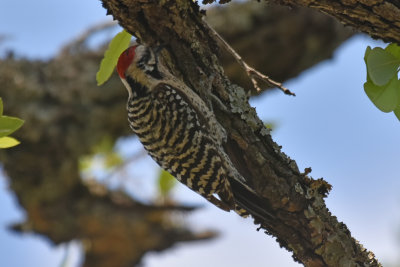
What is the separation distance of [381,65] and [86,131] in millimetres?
5644

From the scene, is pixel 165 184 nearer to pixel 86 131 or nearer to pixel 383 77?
pixel 86 131

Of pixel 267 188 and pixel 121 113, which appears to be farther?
pixel 121 113

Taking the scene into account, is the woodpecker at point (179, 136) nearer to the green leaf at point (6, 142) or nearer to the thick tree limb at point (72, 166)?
the green leaf at point (6, 142)

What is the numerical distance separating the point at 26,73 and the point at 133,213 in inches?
94.4

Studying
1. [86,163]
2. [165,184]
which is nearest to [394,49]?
[165,184]

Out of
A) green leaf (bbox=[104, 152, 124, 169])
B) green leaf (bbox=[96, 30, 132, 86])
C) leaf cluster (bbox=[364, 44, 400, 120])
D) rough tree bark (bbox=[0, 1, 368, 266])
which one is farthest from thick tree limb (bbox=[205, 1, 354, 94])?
leaf cluster (bbox=[364, 44, 400, 120])

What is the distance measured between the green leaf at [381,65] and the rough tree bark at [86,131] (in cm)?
530

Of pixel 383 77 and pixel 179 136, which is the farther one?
pixel 179 136

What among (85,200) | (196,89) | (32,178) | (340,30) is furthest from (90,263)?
(196,89)

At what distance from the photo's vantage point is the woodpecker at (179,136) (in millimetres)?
3578

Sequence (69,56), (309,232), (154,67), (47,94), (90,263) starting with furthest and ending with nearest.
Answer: (90,263) < (69,56) < (47,94) < (154,67) < (309,232)

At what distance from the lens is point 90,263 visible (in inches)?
354

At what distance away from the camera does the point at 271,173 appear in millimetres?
2943

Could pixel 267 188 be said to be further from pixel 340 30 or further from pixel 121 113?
pixel 340 30
